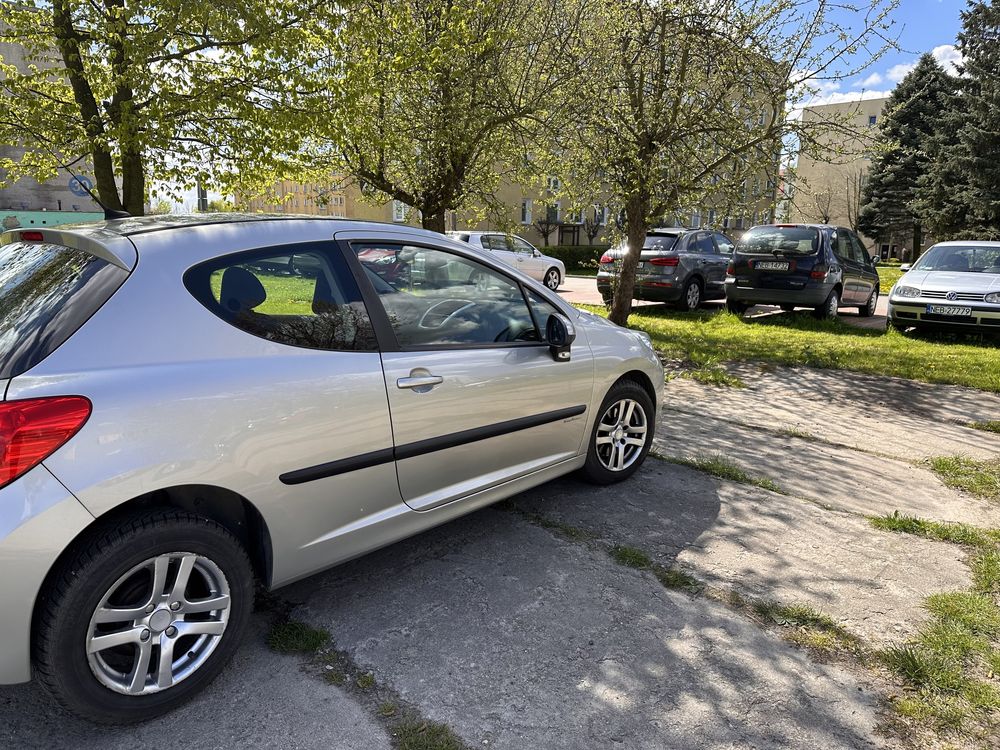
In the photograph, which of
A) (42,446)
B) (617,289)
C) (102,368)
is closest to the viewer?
(42,446)

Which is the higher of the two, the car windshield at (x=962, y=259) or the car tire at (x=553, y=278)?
the car windshield at (x=962, y=259)

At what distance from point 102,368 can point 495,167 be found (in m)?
10.9

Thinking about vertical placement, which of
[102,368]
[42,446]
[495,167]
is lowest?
[42,446]

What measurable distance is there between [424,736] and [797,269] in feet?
36.0

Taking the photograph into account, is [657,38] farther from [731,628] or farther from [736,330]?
[731,628]

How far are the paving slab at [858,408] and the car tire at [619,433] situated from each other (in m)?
2.05

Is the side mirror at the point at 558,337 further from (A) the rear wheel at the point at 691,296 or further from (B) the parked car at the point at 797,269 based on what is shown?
(A) the rear wheel at the point at 691,296

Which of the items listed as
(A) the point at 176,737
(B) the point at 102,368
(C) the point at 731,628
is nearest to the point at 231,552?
(A) the point at 176,737

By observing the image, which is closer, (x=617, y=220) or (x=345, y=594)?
(x=345, y=594)

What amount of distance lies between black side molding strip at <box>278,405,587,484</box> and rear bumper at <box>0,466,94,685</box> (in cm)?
68

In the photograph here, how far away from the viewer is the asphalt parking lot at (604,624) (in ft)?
7.36

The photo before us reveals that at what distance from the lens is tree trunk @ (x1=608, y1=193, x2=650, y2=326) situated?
10.3m

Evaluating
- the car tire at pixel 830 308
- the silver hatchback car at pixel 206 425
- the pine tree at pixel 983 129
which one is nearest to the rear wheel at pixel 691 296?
the car tire at pixel 830 308

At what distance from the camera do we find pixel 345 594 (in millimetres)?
3047
